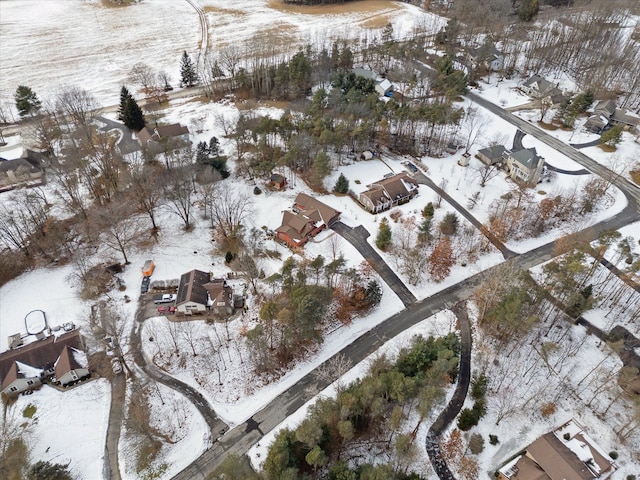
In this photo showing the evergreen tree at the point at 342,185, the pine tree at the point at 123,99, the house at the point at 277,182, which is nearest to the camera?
the evergreen tree at the point at 342,185

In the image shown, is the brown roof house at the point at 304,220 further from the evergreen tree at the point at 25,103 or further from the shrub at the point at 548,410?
the evergreen tree at the point at 25,103

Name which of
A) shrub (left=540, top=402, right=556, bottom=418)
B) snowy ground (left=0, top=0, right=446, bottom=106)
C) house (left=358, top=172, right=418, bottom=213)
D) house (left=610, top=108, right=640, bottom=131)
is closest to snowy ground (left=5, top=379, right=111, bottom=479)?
house (left=358, top=172, right=418, bottom=213)

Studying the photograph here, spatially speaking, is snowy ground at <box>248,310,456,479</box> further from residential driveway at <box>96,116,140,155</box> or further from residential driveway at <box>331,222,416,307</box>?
residential driveway at <box>96,116,140,155</box>

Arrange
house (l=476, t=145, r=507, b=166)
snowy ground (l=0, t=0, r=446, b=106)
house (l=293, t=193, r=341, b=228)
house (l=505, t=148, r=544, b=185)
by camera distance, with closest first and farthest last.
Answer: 1. house (l=293, t=193, r=341, b=228)
2. house (l=505, t=148, r=544, b=185)
3. house (l=476, t=145, r=507, b=166)
4. snowy ground (l=0, t=0, r=446, b=106)

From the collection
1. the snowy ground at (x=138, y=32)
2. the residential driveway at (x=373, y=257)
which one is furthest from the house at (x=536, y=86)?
the residential driveway at (x=373, y=257)

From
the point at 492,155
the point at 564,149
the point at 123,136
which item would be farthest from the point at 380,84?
the point at 123,136
